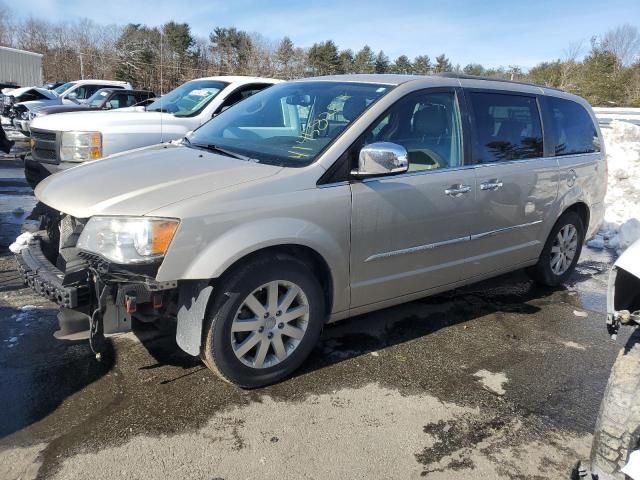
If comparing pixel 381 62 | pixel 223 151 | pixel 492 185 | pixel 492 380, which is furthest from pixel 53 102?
pixel 381 62

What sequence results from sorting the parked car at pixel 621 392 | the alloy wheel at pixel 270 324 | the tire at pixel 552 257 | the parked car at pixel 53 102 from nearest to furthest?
the parked car at pixel 621 392 < the alloy wheel at pixel 270 324 < the tire at pixel 552 257 < the parked car at pixel 53 102

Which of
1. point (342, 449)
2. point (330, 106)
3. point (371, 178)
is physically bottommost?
point (342, 449)

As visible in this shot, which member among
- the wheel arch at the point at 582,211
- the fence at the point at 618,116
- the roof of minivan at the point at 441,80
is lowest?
the wheel arch at the point at 582,211

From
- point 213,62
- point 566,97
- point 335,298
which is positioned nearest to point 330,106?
point 335,298

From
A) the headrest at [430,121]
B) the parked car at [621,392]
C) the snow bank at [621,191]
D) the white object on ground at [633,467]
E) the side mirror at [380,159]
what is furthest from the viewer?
the snow bank at [621,191]

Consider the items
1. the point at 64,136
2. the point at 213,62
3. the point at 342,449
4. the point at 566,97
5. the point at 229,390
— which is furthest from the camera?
the point at 213,62

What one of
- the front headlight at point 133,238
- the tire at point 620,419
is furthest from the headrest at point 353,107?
the tire at point 620,419

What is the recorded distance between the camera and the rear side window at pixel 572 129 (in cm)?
505

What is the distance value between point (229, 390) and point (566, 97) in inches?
166

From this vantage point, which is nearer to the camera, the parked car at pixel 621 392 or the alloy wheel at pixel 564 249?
the parked car at pixel 621 392

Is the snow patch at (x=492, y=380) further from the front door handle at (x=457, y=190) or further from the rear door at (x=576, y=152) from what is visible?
the rear door at (x=576, y=152)

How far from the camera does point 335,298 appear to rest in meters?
3.53

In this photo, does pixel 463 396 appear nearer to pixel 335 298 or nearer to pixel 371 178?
pixel 335 298

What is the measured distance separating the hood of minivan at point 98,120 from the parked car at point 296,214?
238cm
